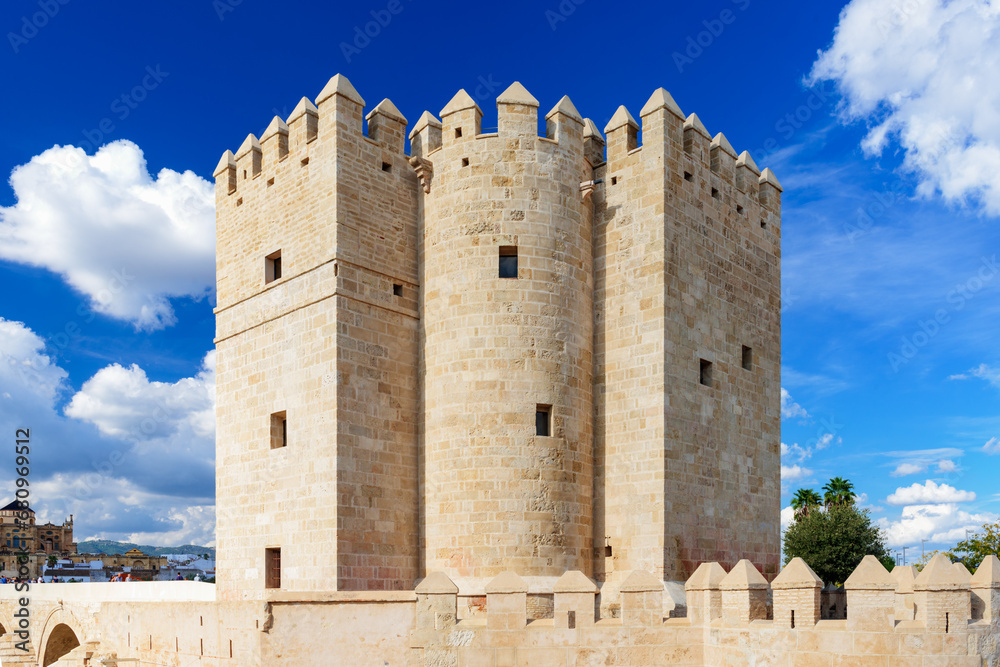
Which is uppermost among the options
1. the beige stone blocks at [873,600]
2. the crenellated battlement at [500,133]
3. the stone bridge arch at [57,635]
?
the crenellated battlement at [500,133]

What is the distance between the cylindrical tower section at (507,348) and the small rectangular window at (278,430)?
288 cm

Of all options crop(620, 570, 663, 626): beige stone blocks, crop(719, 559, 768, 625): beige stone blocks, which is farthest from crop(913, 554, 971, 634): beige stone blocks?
crop(620, 570, 663, 626): beige stone blocks

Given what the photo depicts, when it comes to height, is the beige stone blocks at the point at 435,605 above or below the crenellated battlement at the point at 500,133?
below

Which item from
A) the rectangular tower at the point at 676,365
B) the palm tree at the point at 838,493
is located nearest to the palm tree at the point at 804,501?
the palm tree at the point at 838,493

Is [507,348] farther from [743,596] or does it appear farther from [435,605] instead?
[743,596]

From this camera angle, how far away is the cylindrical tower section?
15.9 metres

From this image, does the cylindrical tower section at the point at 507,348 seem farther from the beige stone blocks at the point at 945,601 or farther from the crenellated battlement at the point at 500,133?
the beige stone blocks at the point at 945,601

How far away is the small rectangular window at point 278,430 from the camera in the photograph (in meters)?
17.1

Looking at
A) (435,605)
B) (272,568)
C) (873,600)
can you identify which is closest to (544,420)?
(435,605)

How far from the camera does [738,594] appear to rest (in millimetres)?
12953

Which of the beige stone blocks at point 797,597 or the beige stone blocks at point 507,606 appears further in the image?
the beige stone blocks at point 507,606

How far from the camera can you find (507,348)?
1638 cm

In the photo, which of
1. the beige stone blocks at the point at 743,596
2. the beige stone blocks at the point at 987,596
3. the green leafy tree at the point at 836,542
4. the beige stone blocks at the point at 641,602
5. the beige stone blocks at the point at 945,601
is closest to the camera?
the beige stone blocks at the point at 945,601

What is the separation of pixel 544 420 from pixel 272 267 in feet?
21.9
